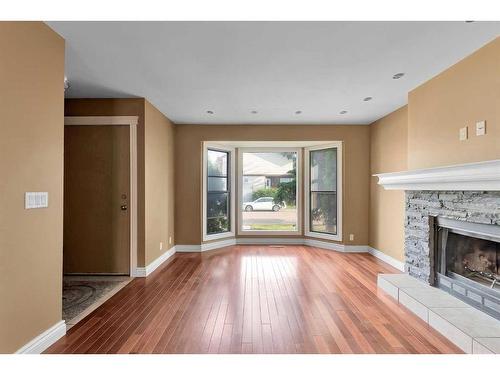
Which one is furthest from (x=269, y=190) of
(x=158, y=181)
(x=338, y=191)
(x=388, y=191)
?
(x=158, y=181)

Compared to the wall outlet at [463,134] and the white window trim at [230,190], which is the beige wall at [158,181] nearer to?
the white window trim at [230,190]

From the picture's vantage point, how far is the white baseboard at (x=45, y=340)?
206cm

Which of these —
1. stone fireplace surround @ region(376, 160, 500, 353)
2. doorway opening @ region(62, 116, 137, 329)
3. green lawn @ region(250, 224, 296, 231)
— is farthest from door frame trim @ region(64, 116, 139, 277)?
stone fireplace surround @ region(376, 160, 500, 353)

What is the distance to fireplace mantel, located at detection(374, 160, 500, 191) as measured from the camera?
2.27 metres

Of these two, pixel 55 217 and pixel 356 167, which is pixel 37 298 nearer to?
pixel 55 217

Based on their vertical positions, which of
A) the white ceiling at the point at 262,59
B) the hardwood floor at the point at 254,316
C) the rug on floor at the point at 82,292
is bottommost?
the rug on floor at the point at 82,292

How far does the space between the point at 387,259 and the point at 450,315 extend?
2.43 m

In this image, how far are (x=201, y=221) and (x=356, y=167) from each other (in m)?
3.27

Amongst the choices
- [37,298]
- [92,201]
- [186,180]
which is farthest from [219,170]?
[37,298]

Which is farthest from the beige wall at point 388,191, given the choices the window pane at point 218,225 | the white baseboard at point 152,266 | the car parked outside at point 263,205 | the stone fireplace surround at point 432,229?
the white baseboard at point 152,266

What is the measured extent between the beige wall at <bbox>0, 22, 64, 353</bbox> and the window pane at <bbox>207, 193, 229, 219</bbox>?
362cm

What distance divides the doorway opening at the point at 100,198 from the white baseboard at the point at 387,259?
157 inches

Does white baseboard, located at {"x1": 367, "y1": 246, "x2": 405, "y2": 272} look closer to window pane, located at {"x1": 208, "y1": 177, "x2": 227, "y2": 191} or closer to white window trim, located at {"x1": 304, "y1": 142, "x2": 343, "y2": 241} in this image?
white window trim, located at {"x1": 304, "y1": 142, "x2": 343, "y2": 241}
